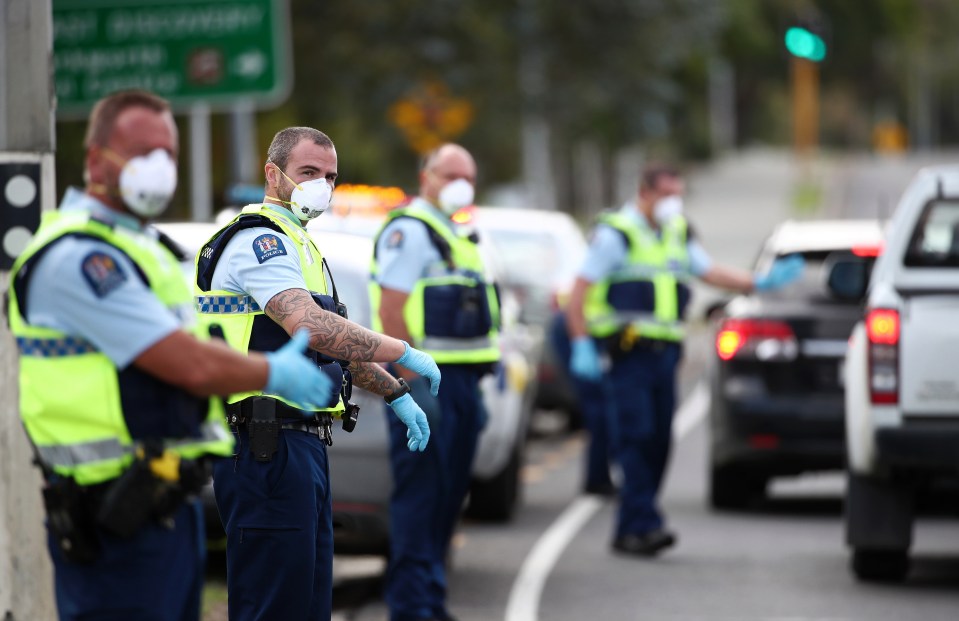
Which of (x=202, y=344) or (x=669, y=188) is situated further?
(x=669, y=188)

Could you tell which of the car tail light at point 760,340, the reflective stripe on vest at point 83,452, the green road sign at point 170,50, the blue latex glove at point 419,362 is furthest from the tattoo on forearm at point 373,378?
the green road sign at point 170,50

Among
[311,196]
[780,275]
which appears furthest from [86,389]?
[780,275]

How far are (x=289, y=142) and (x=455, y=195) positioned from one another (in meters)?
2.40

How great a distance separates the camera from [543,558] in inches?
424

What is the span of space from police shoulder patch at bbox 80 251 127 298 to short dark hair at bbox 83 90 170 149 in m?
0.28

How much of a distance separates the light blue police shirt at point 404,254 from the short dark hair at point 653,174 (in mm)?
3028

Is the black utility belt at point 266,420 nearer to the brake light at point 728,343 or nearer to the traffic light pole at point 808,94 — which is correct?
the brake light at point 728,343

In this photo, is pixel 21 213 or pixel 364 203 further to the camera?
pixel 364 203

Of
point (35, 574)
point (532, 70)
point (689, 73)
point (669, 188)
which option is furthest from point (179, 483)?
point (689, 73)

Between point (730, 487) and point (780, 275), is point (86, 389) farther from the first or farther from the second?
point (730, 487)

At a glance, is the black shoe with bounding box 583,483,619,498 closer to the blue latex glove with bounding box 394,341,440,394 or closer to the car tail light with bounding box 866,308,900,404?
the car tail light with bounding box 866,308,900,404

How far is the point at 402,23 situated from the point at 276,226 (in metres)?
27.9

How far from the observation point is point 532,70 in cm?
3797

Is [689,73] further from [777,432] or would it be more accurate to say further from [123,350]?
[123,350]
